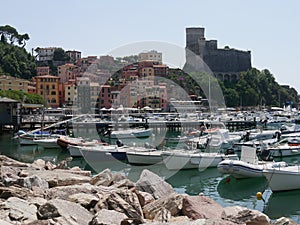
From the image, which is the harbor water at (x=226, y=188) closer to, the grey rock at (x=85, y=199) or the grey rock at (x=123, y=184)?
the grey rock at (x=123, y=184)

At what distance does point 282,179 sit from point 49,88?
7112cm

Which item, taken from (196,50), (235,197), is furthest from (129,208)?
(196,50)

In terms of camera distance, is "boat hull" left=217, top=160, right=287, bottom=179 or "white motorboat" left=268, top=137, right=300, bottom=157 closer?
"boat hull" left=217, top=160, right=287, bottom=179

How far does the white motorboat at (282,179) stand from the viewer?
1802 cm

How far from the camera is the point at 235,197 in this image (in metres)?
18.0

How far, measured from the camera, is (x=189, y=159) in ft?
80.1

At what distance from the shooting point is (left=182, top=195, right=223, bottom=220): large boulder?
9.58 metres

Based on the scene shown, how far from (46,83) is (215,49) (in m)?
63.1

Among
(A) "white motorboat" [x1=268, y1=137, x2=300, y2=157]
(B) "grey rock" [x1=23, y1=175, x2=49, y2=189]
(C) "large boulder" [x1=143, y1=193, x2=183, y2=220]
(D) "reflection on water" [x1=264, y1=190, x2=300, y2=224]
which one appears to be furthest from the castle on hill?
(C) "large boulder" [x1=143, y1=193, x2=183, y2=220]

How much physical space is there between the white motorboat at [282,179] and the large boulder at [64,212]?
11.0 m

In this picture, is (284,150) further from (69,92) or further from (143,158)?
(69,92)

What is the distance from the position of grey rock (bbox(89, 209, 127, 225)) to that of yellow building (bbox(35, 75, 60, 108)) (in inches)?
3053

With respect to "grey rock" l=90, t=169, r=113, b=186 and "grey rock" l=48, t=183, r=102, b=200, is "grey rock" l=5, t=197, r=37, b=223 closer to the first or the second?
"grey rock" l=48, t=183, r=102, b=200

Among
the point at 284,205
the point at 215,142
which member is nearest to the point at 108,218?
the point at 284,205
